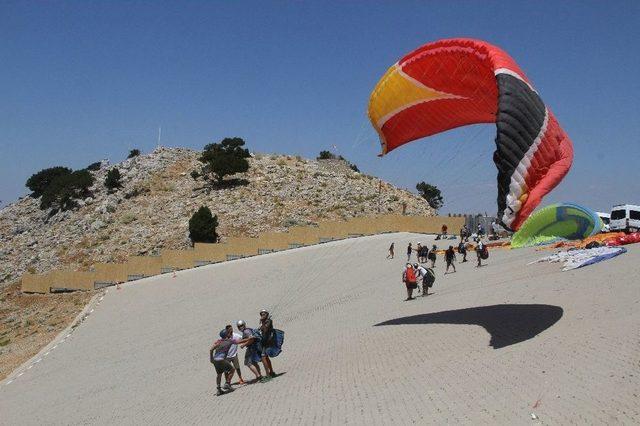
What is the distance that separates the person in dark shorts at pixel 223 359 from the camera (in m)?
11.0

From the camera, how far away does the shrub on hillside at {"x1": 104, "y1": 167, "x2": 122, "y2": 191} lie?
74.9 meters

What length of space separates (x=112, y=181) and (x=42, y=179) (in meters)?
17.1

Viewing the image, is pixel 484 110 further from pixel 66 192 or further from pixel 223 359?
pixel 66 192

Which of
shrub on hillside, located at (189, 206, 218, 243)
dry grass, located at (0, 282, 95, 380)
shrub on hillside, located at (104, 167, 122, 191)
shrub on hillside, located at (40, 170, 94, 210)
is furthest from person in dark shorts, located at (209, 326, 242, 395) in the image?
shrub on hillside, located at (104, 167, 122, 191)

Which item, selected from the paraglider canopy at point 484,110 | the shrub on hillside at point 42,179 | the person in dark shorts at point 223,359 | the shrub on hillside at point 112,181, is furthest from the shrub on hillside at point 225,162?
the person in dark shorts at point 223,359

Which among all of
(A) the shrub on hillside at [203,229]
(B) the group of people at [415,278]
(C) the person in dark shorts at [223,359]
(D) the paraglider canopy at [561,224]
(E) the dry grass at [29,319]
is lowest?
(E) the dry grass at [29,319]

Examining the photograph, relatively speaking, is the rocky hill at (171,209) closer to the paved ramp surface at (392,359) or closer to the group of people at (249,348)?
the paved ramp surface at (392,359)

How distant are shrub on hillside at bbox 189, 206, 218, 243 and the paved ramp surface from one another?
25.9m

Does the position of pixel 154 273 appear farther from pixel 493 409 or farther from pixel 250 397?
pixel 493 409

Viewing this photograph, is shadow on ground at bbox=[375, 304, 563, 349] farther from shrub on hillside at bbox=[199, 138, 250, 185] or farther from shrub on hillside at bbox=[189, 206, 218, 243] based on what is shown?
shrub on hillside at bbox=[199, 138, 250, 185]

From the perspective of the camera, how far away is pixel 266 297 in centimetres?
2678

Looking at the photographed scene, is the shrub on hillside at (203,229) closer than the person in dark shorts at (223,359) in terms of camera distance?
No

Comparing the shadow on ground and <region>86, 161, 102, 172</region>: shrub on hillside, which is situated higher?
<region>86, 161, 102, 172</region>: shrub on hillside

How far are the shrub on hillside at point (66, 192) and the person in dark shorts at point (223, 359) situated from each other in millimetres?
67312
